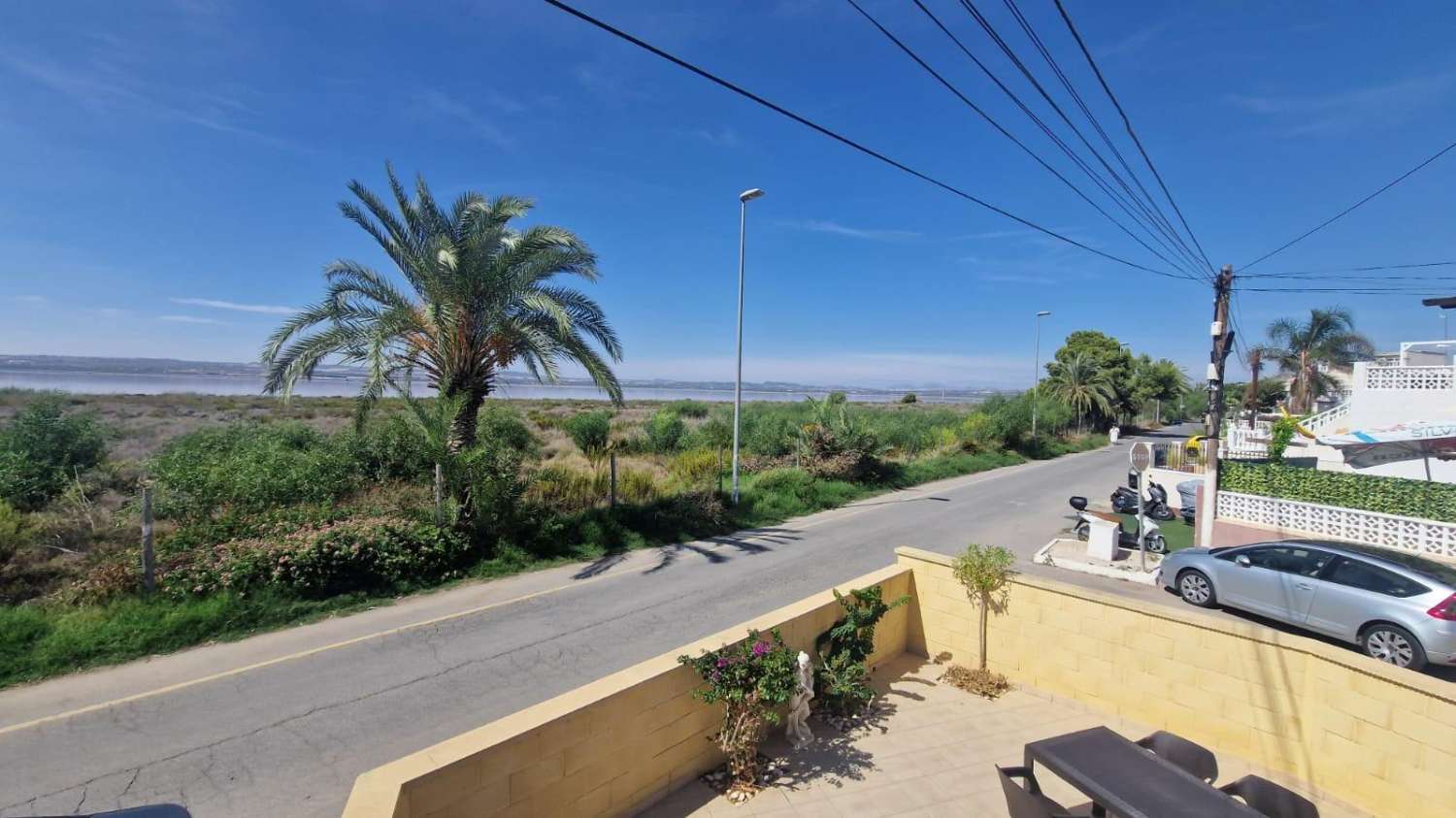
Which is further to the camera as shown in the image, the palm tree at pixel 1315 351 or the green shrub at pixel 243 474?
the palm tree at pixel 1315 351

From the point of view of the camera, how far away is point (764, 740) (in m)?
4.78

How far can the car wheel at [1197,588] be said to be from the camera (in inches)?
372

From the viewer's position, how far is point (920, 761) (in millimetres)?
4629

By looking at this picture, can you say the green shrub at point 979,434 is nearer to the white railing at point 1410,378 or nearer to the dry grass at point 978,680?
the white railing at point 1410,378

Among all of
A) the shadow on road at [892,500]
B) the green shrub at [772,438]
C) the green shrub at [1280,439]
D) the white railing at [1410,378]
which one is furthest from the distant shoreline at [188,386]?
the white railing at [1410,378]

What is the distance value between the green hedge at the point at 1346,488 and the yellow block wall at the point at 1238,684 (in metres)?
9.41

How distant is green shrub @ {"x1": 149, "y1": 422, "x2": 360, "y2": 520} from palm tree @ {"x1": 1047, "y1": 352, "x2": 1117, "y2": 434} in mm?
46801

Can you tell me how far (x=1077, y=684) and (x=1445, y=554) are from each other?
32.1ft

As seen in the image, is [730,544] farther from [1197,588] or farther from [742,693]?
[742,693]

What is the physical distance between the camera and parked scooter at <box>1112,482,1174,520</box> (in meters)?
16.8

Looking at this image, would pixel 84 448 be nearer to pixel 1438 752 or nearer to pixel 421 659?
pixel 421 659

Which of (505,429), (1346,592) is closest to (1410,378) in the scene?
(1346,592)

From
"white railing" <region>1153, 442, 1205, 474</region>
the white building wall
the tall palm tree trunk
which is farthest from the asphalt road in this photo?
the white building wall

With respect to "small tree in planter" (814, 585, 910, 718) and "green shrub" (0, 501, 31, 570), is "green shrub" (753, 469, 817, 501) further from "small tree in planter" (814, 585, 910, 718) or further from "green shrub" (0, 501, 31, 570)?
"green shrub" (0, 501, 31, 570)
